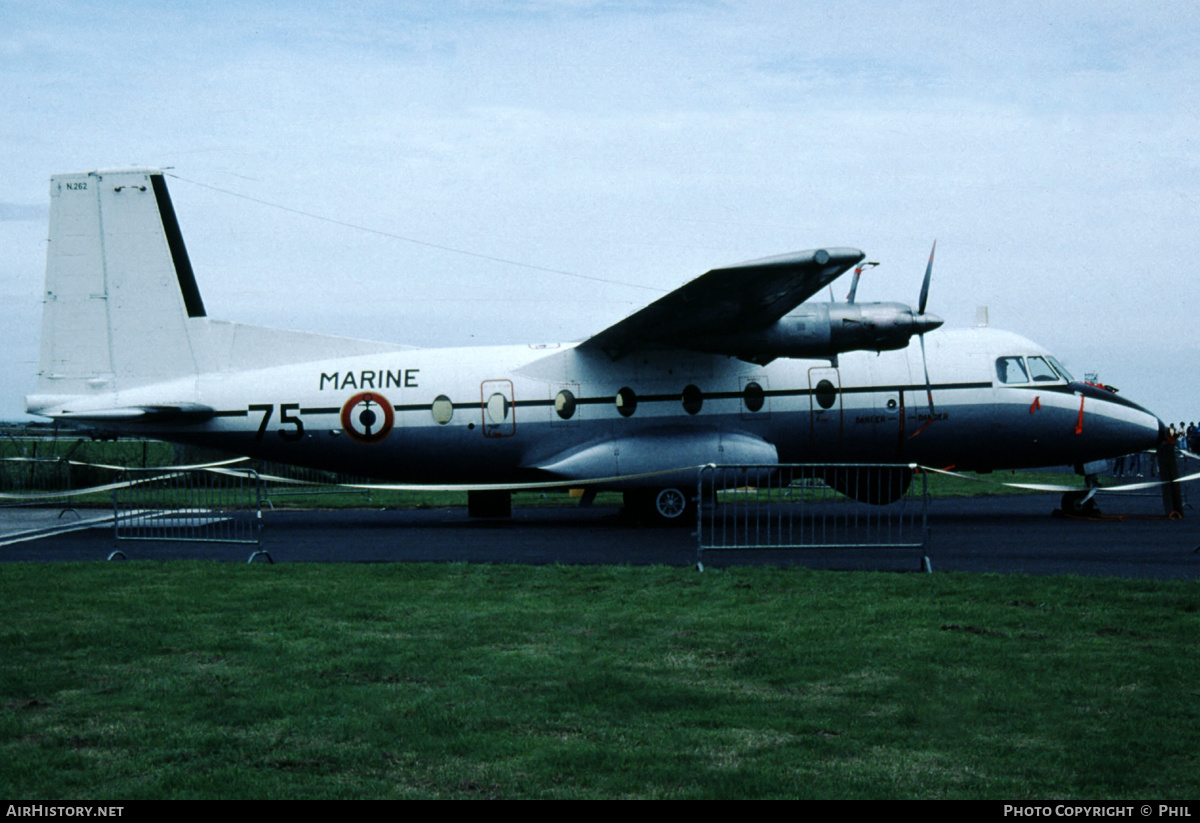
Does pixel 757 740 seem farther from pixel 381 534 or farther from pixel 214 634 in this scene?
pixel 381 534

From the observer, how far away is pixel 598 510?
24.1 m

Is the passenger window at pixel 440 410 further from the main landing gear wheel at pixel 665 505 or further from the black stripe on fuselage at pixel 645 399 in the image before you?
the main landing gear wheel at pixel 665 505

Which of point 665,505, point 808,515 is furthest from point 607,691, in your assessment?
point 808,515

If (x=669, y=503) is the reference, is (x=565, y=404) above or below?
above

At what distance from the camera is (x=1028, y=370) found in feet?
65.5

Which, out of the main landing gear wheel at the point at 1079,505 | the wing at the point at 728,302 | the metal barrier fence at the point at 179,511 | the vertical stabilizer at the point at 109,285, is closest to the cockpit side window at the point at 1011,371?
the main landing gear wheel at the point at 1079,505

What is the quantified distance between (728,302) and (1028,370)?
6.90 meters

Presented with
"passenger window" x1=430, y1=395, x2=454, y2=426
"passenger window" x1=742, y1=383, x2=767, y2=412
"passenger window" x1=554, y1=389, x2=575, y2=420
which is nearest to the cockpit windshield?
"passenger window" x1=742, y1=383, x2=767, y2=412

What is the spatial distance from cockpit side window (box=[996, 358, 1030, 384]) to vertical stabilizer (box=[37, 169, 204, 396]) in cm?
1602

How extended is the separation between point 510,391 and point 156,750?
14.1 metres

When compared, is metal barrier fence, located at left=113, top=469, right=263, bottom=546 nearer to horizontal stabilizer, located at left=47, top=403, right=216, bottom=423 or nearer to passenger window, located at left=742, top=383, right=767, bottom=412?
horizontal stabilizer, located at left=47, top=403, right=216, bottom=423

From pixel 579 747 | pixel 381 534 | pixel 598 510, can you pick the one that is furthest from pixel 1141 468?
pixel 579 747

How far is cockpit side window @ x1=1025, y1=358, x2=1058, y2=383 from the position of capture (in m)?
20.0

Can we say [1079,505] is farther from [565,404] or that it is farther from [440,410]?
[440,410]
